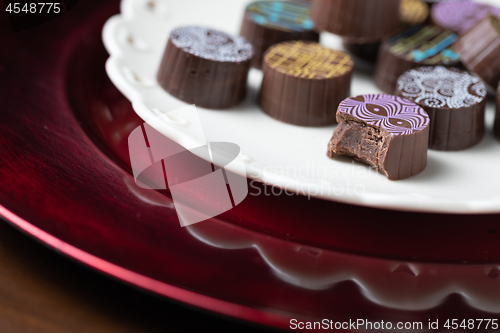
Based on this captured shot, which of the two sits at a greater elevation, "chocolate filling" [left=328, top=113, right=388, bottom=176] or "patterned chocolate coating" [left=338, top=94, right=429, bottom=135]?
"patterned chocolate coating" [left=338, top=94, right=429, bottom=135]

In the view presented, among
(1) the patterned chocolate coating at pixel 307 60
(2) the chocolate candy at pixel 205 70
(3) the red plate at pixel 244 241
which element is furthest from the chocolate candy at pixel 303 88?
(3) the red plate at pixel 244 241

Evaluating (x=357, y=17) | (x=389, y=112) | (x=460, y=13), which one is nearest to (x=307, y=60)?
(x=357, y=17)

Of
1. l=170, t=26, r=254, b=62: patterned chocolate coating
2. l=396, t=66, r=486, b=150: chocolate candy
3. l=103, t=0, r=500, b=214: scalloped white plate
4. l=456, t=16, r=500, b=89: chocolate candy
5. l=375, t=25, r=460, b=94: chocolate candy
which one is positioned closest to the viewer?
l=103, t=0, r=500, b=214: scalloped white plate

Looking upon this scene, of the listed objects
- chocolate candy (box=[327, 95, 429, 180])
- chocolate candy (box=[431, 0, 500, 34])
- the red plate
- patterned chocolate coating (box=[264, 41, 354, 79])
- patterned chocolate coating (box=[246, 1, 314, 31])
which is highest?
chocolate candy (box=[431, 0, 500, 34])

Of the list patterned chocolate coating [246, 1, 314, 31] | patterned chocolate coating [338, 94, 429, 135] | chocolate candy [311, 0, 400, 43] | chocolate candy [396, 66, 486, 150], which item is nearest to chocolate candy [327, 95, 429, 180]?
patterned chocolate coating [338, 94, 429, 135]

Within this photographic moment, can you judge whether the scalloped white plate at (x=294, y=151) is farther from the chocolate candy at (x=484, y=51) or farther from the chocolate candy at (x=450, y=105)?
the chocolate candy at (x=484, y=51)

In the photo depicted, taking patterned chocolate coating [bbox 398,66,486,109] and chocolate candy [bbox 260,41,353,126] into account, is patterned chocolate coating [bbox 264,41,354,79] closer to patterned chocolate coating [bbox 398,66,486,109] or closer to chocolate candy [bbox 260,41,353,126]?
chocolate candy [bbox 260,41,353,126]

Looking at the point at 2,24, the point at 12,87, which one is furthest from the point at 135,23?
the point at 12,87
